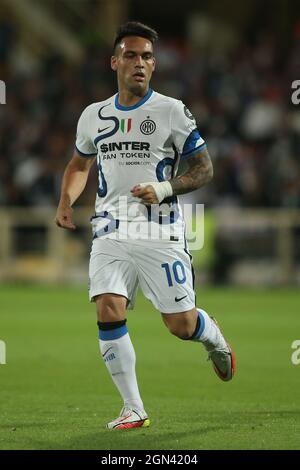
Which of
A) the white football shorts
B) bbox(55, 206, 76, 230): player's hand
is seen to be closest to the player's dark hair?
bbox(55, 206, 76, 230): player's hand

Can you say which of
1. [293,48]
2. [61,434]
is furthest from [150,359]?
[293,48]

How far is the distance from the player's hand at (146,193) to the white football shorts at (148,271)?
45 centimetres

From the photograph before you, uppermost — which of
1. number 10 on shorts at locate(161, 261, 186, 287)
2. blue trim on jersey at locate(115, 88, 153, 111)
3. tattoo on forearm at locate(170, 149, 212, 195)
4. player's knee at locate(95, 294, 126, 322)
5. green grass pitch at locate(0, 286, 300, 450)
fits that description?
blue trim on jersey at locate(115, 88, 153, 111)

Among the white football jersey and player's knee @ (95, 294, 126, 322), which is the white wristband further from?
player's knee @ (95, 294, 126, 322)

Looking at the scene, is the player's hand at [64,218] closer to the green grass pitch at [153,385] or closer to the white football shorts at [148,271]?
the white football shorts at [148,271]

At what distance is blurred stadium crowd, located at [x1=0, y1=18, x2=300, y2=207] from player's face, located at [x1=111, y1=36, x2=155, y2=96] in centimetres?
1331

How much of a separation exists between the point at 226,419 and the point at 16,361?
3865mm

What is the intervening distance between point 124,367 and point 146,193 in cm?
117

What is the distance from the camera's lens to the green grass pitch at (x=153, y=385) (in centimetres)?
670

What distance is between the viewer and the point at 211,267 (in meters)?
21.0

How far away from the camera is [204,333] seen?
Result: 7.50m

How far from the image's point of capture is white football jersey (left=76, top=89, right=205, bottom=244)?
7289 mm

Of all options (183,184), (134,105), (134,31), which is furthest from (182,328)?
(134,31)

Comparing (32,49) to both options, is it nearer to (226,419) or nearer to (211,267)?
(211,267)
